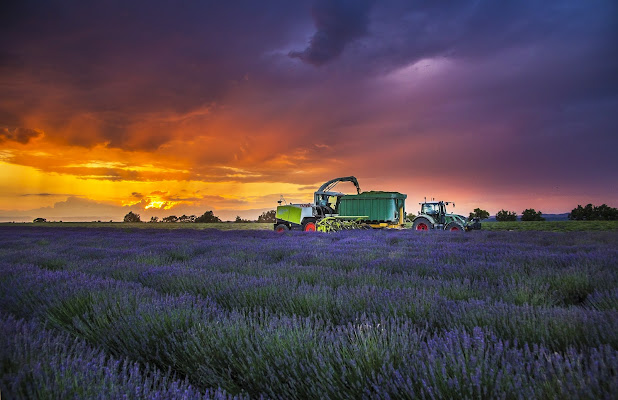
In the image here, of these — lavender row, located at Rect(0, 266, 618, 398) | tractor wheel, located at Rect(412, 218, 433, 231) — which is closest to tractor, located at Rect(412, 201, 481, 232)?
tractor wheel, located at Rect(412, 218, 433, 231)

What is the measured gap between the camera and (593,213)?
3547 cm

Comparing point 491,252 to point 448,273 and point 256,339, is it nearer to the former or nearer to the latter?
point 448,273

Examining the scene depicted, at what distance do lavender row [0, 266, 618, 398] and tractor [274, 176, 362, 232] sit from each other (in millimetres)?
13973

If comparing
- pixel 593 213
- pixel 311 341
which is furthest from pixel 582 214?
pixel 311 341

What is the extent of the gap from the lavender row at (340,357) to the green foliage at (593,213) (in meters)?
41.4

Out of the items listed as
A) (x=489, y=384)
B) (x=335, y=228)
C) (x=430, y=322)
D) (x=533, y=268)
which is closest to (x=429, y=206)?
(x=335, y=228)

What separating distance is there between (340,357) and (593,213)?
43260 millimetres

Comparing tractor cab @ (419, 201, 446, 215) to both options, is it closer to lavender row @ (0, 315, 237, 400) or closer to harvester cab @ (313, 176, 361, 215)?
harvester cab @ (313, 176, 361, 215)

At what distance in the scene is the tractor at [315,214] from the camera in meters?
16.9

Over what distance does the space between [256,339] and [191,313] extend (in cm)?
82

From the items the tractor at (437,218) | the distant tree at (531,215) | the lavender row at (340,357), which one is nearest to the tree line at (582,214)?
the distant tree at (531,215)

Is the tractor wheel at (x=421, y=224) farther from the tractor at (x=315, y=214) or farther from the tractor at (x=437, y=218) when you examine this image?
the tractor at (x=315, y=214)

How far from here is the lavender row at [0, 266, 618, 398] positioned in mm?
1387

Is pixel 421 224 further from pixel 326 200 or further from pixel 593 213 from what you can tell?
pixel 593 213
